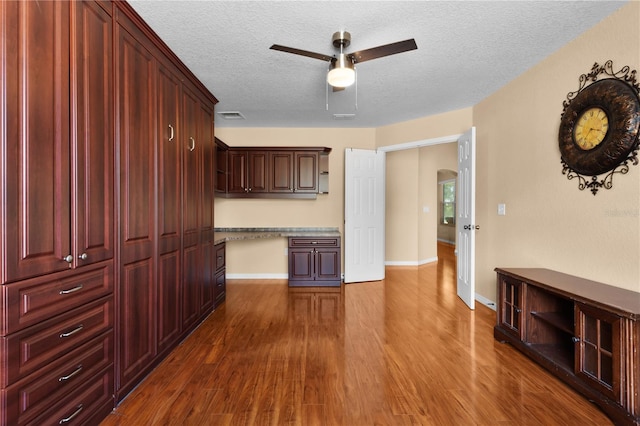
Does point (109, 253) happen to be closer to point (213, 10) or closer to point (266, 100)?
point (213, 10)

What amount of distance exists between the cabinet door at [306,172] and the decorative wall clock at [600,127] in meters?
3.07

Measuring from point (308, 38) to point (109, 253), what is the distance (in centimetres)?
212

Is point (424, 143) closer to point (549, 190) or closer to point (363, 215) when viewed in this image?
point (363, 215)

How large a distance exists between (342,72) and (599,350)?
2.45m

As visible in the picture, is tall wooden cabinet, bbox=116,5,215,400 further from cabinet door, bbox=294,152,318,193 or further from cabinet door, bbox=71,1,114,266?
cabinet door, bbox=294,152,318,193

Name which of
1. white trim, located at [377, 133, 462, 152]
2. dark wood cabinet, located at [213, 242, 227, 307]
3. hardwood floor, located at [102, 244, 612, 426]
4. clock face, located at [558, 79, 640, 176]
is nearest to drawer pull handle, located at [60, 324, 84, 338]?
hardwood floor, located at [102, 244, 612, 426]

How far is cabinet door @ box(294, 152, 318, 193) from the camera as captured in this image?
4641mm

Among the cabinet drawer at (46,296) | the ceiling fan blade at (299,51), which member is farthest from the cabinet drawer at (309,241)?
the cabinet drawer at (46,296)

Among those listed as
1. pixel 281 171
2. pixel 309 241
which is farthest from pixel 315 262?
pixel 281 171

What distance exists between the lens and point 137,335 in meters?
1.98

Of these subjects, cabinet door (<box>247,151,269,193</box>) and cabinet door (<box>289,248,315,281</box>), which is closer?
cabinet door (<box>289,248,315,281</box>)

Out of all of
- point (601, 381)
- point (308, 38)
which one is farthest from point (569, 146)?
point (308, 38)

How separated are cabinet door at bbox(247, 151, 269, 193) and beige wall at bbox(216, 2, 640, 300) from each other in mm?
423

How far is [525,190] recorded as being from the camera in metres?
2.96
